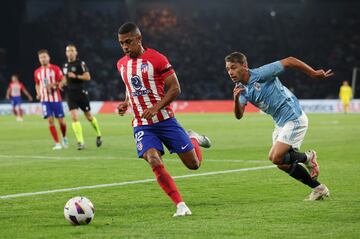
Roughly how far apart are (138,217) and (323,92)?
4184 cm

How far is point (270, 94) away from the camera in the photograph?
9.52 meters

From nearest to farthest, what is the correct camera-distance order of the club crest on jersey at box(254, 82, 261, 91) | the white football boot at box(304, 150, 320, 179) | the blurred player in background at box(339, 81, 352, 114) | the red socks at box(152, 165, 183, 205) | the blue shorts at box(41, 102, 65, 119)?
the red socks at box(152, 165, 183, 205), the club crest on jersey at box(254, 82, 261, 91), the white football boot at box(304, 150, 320, 179), the blue shorts at box(41, 102, 65, 119), the blurred player in background at box(339, 81, 352, 114)

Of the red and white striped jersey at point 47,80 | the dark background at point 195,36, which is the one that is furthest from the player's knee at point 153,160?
the dark background at point 195,36

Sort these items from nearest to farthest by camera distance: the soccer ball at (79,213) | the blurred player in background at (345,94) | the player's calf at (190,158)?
1. the soccer ball at (79,213)
2. the player's calf at (190,158)
3. the blurred player in background at (345,94)

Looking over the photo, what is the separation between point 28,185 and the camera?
38.3 ft

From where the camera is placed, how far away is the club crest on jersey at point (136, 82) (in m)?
8.74

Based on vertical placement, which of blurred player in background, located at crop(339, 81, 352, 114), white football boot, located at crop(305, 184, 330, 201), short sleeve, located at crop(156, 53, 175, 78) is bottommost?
blurred player in background, located at crop(339, 81, 352, 114)

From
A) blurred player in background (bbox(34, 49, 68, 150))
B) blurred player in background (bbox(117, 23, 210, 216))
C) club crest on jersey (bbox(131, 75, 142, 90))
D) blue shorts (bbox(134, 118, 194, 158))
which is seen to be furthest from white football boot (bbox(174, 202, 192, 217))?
blurred player in background (bbox(34, 49, 68, 150))

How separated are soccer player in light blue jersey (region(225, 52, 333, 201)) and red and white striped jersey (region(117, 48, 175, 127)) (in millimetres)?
966

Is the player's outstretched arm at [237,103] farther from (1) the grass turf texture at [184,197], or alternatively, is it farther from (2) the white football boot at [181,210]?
(2) the white football boot at [181,210]

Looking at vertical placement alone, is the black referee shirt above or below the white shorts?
below

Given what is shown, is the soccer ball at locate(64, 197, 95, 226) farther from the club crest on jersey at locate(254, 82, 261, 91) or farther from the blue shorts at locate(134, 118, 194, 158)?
the club crest on jersey at locate(254, 82, 261, 91)

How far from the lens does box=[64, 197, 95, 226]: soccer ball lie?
7.79 meters

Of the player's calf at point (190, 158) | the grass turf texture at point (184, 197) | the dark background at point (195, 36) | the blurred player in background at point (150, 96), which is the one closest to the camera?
the grass turf texture at point (184, 197)
